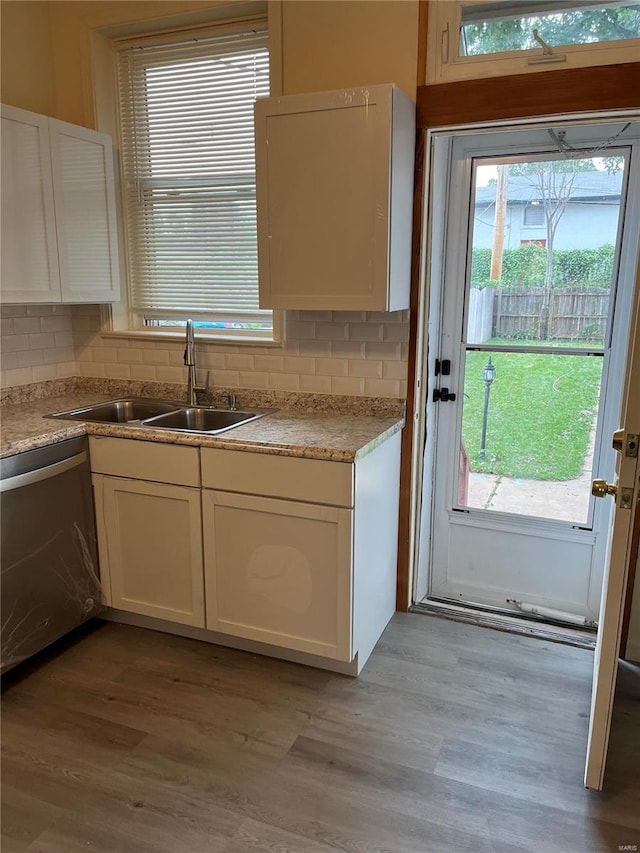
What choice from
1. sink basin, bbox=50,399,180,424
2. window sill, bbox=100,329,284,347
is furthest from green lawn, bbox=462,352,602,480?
sink basin, bbox=50,399,180,424

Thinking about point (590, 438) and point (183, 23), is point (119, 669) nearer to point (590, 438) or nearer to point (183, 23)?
point (590, 438)

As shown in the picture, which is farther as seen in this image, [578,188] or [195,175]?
[195,175]

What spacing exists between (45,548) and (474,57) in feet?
8.21

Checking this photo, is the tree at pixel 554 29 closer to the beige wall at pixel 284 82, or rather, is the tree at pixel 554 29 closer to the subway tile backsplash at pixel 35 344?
the beige wall at pixel 284 82

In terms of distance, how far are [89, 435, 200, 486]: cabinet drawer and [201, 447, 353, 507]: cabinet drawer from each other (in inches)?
2.8

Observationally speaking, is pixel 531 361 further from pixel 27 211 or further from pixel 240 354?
pixel 27 211

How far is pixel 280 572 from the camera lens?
238 cm

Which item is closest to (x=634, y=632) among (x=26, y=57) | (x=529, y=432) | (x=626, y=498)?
(x=529, y=432)

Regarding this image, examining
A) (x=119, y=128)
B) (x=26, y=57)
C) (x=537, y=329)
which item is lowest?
(x=537, y=329)

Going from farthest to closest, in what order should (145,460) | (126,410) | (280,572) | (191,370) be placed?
(126,410) → (191,370) → (145,460) → (280,572)

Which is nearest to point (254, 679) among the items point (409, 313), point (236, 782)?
point (236, 782)

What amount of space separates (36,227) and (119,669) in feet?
6.09

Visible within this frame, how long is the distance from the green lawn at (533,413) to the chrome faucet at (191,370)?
1.28m

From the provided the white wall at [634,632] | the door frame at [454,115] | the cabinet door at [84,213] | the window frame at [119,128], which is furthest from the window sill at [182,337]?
the white wall at [634,632]
